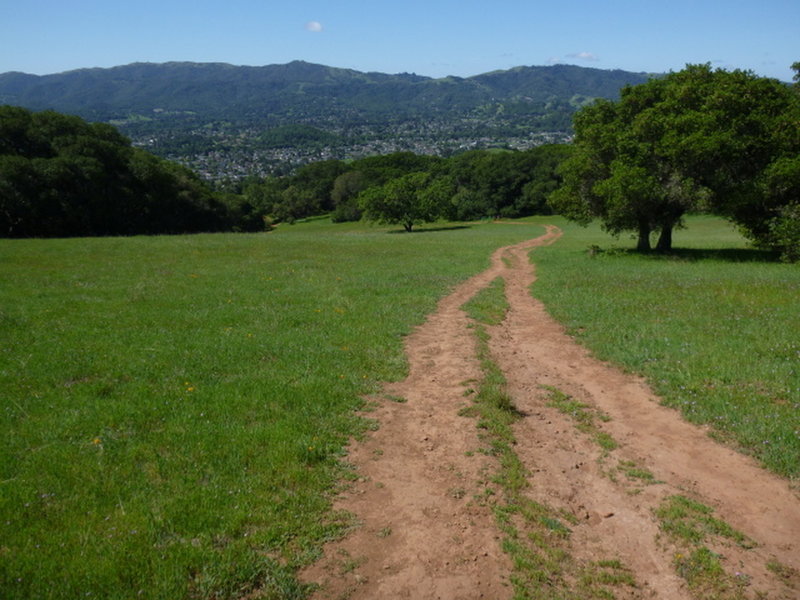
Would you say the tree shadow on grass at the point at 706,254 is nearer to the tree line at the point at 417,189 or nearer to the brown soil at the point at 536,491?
the brown soil at the point at 536,491

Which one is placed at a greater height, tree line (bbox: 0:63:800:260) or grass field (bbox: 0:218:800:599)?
tree line (bbox: 0:63:800:260)

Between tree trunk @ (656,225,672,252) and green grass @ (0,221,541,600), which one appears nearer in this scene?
green grass @ (0,221,541,600)

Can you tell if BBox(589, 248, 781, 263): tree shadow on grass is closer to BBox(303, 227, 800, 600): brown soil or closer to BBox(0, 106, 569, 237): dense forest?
Answer: BBox(0, 106, 569, 237): dense forest

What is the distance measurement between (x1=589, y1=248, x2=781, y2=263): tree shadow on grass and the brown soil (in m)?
22.7

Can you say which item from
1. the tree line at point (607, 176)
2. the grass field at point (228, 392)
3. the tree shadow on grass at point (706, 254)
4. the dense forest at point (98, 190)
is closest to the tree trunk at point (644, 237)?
the tree line at point (607, 176)

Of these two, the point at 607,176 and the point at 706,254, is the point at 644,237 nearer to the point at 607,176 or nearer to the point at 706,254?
the point at 706,254

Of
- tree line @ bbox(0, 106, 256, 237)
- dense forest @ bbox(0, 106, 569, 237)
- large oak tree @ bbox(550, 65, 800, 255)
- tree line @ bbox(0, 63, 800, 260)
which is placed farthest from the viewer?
dense forest @ bbox(0, 106, 569, 237)

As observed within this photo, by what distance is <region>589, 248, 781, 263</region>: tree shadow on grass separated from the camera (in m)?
29.7

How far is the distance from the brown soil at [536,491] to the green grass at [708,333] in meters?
0.63

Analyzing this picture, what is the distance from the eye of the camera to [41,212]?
48438 millimetres

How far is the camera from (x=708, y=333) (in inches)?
556

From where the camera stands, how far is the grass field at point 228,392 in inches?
220

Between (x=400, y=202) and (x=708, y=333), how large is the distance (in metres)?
60.4

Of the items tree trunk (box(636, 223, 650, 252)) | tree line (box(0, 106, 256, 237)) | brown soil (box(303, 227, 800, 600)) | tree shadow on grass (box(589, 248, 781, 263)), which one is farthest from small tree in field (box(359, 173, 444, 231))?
brown soil (box(303, 227, 800, 600))
